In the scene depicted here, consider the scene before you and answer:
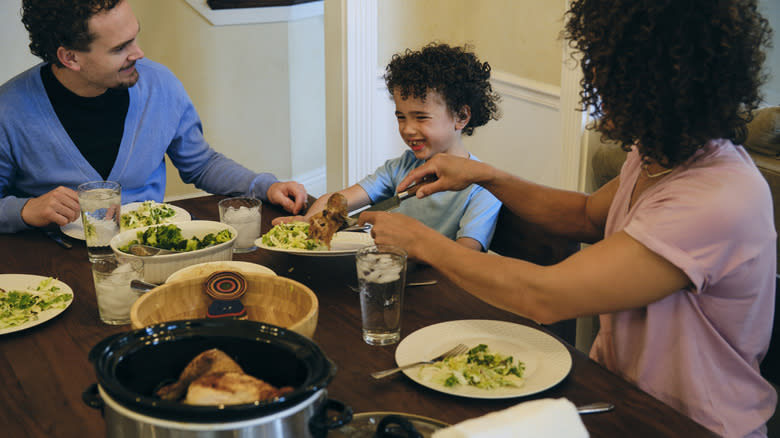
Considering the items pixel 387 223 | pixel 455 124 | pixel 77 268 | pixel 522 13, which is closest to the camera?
pixel 387 223

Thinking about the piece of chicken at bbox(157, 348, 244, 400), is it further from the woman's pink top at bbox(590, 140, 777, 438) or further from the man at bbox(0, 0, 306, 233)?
the man at bbox(0, 0, 306, 233)

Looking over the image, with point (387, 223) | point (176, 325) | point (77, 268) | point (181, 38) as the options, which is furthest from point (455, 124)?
point (181, 38)

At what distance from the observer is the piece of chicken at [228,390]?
710 mm

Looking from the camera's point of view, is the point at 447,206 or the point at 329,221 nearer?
the point at 329,221

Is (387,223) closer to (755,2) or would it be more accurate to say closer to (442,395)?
(442,395)

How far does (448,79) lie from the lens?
6.74 ft

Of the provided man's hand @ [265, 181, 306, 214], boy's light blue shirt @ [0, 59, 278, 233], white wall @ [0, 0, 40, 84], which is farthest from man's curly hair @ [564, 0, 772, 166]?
white wall @ [0, 0, 40, 84]

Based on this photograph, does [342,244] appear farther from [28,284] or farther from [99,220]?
[28,284]

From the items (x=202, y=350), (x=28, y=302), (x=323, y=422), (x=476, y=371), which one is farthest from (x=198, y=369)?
(x=28, y=302)

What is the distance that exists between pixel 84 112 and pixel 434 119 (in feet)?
3.19

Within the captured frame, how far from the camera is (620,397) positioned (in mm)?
1012

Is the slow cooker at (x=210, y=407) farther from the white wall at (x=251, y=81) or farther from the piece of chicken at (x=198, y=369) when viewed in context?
the white wall at (x=251, y=81)

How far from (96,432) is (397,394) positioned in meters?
0.41

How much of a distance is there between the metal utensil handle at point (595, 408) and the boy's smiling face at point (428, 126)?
45.7 inches
